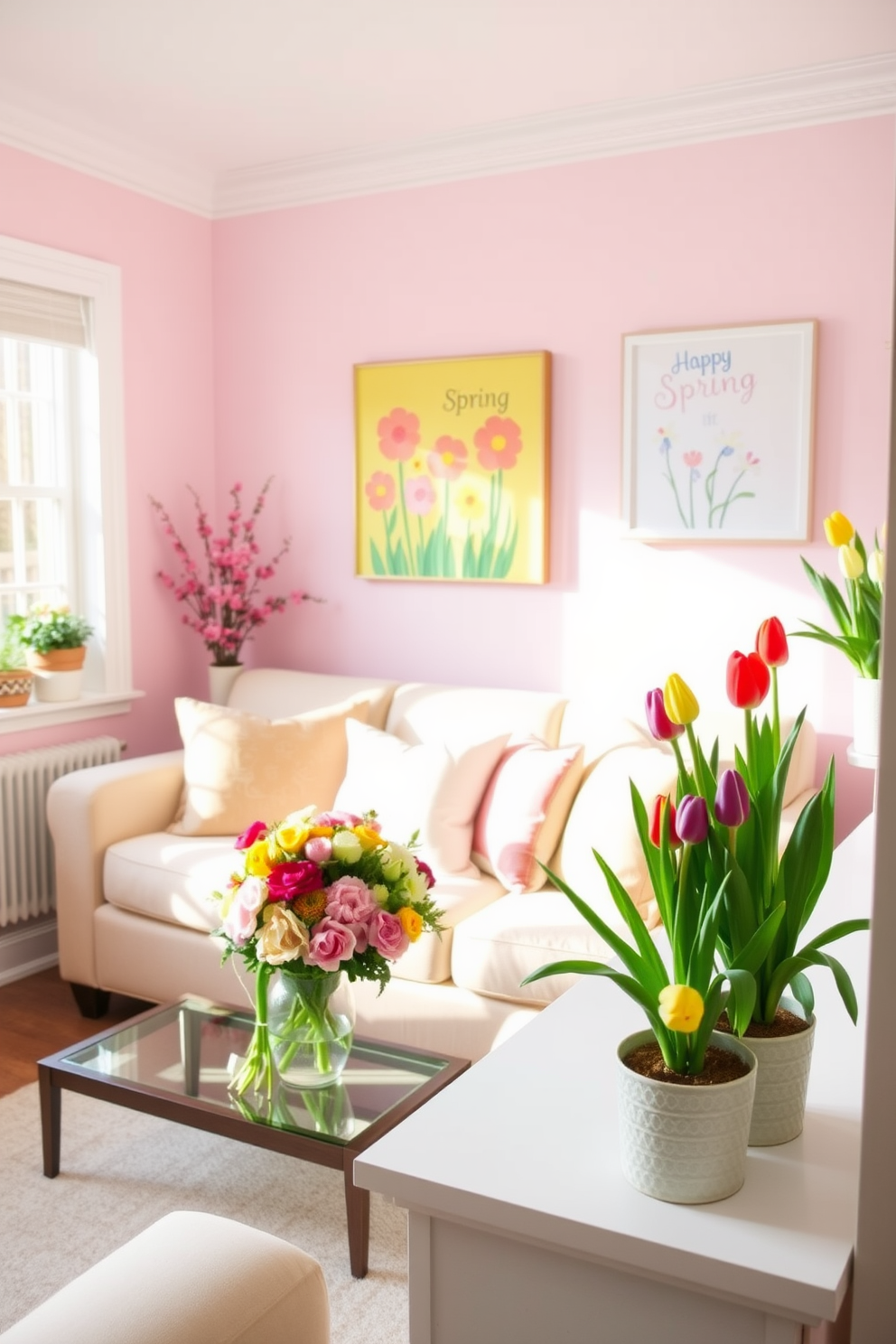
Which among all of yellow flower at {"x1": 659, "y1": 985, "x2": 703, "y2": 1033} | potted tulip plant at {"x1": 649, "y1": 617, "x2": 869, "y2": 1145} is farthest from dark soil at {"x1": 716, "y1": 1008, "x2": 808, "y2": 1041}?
yellow flower at {"x1": 659, "y1": 985, "x2": 703, "y2": 1033}

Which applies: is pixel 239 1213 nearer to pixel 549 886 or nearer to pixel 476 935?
pixel 476 935

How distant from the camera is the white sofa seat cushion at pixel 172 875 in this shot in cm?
330

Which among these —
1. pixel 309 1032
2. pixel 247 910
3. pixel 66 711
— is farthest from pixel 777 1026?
pixel 66 711

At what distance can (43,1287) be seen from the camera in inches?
89.4

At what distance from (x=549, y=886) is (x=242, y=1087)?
110cm

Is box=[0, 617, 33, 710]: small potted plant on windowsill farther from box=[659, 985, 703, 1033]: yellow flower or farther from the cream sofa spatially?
box=[659, 985, 703, 1033]: yellow flower

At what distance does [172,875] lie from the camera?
3361 millimetres

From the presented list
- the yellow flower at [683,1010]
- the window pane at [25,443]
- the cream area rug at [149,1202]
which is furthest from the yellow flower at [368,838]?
the window pane at [25,443]

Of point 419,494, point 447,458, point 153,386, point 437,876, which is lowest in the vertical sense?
point 437,876

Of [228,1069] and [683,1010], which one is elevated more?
[683,1010]

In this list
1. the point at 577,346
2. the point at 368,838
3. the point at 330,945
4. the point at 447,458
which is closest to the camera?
the point at 330,945

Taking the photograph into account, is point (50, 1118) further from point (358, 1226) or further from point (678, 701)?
point (678, 701)

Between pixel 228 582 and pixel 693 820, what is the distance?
3.48m

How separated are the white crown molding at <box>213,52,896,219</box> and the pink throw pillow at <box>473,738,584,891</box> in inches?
73.2
